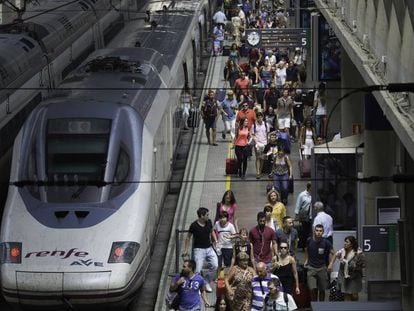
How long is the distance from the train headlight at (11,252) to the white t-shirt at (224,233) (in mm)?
3728

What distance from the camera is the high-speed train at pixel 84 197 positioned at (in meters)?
20.0

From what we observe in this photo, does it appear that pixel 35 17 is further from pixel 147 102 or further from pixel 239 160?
pixel 147 102

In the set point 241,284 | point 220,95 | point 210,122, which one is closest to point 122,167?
point 241,284

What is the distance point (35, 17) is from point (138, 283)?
50.7ft

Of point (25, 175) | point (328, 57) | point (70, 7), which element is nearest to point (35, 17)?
point (70, 7)

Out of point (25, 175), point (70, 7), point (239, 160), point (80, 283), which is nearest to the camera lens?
point (80, 283)

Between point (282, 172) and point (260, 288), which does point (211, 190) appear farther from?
point (260, 288)

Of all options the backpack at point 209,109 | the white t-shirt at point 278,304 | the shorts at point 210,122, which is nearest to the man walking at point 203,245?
the white t-shirt at point 278,304

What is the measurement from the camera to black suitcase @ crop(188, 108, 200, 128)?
35169 millimetres

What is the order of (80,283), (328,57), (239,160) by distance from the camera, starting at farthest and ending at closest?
(328,57)
(239,160)
(80,283)

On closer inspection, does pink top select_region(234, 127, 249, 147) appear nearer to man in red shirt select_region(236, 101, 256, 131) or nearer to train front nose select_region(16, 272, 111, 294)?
man in red shirt select_region(236, 101, 256, 131)

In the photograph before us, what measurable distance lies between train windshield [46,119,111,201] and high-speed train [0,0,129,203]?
2.29 meters

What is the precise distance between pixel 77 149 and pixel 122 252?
1954 millimetres

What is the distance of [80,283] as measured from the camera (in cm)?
1984
